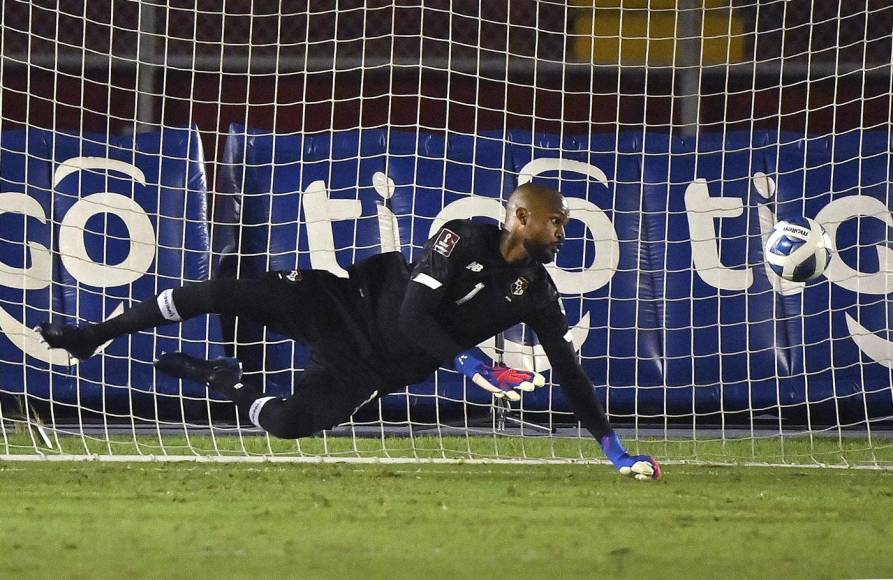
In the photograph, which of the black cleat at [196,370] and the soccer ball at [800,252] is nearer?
the black cleat at [196,370]

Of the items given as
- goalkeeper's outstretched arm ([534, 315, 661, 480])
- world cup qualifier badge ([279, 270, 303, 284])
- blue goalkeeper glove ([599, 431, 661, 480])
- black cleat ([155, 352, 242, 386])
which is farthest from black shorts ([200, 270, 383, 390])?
blue goalkeeper glove ([599, 431, 661, 480])

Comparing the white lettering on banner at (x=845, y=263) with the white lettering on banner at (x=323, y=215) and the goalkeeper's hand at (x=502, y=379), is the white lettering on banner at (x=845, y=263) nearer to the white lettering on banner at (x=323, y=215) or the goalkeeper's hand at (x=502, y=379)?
the white lettering on banner at (x=323, y=215)

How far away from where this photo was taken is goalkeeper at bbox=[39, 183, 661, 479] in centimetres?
679

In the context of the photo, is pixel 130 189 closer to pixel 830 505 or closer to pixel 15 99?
pixel 15 99

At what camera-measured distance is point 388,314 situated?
7.12 meters

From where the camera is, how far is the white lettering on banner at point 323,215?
995 cm

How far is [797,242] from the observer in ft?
25.2

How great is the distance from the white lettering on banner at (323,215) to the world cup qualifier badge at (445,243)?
325 centimetres

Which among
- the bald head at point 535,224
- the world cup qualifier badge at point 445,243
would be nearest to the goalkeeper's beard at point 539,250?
the bald head at point 535,224

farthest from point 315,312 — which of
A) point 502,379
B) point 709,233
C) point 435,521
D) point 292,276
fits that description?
point 709,233

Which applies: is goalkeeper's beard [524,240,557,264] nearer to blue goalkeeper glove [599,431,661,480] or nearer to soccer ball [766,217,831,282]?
blue goalkeeper glove [599,431,661,480]

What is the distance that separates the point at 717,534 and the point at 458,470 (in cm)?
273

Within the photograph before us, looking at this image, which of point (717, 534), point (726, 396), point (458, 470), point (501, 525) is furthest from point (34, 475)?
point (726, 396)

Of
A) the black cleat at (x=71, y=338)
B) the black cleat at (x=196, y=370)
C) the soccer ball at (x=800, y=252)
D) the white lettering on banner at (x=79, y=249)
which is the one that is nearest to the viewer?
the black cleat at (x=71, y=338)
